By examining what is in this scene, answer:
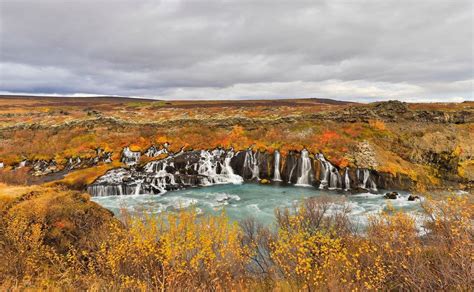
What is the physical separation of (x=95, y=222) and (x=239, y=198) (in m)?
20.4

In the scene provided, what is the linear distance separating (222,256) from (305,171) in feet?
116

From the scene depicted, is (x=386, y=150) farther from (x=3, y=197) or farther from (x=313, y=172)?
(x=3, y=197)

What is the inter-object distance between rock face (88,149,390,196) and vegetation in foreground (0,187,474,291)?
21928 millimetres

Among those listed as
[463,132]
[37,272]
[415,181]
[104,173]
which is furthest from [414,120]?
[37,272]

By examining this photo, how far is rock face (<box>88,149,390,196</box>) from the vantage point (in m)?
41.8

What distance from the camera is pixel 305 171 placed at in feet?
149

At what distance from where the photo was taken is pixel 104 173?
4547cm

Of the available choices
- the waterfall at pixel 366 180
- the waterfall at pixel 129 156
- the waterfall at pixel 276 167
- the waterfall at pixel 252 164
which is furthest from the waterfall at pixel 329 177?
the waterfall at pixel 129 156

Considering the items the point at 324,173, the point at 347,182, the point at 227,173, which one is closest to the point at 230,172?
the point at 227,173

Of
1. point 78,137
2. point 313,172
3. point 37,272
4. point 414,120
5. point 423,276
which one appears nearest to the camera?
point 423,276

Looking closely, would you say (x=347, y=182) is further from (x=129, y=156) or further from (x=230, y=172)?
(x=129, y=156)

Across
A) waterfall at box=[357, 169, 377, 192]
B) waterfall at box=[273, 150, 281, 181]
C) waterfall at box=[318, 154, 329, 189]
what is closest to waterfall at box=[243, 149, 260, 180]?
waterfall at box=[273, 150, 281, 181]

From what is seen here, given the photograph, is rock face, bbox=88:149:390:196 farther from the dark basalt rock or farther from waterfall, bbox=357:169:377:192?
the dark basalt rock

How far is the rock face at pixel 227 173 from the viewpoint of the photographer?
41750 mm
